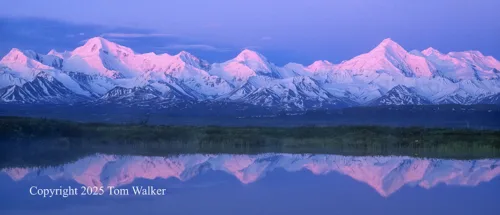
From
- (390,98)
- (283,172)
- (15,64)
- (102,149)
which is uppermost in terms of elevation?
(15,64)

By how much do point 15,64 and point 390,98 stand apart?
89.2m

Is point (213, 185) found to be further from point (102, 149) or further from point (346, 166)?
point (102, 149)

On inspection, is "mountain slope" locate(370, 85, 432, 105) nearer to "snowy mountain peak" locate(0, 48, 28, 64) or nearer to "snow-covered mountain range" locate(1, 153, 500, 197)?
"snowy mountain peak" locate(0, 48, 28, 64)

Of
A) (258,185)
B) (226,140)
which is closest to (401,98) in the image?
(226,140)

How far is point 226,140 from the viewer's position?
45.4 meters

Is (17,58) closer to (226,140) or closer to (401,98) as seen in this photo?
(401,98)

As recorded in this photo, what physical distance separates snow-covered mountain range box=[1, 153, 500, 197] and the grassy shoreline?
3.41m

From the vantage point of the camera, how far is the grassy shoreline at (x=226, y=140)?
38500mm

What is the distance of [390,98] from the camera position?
577 ft

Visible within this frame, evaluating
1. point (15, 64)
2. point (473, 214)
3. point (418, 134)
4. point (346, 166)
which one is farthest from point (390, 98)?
point (473, 214)

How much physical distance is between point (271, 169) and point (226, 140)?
52.3 feet

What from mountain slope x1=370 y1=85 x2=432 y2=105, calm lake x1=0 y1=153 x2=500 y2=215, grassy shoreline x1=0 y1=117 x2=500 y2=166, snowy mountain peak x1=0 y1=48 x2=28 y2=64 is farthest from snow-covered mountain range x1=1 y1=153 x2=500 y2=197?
snowy mountain peak x1=0 y1=48 x2=28 y2=64

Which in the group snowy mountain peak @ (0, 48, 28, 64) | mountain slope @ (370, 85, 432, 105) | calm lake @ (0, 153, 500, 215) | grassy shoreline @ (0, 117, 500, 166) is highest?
snowy mountain peak @ (0, 48, 28, 64)

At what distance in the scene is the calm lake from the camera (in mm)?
19469
